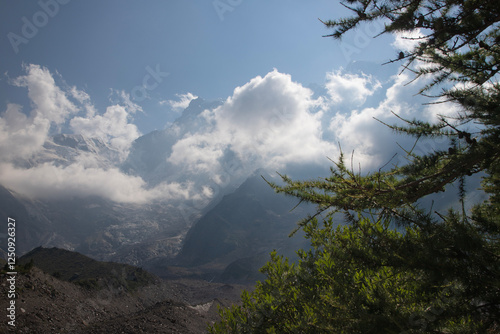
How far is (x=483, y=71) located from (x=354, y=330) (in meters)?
4.59

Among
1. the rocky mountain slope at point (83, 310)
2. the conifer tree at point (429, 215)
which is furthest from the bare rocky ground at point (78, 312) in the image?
the conifer tree at point (429, 215)

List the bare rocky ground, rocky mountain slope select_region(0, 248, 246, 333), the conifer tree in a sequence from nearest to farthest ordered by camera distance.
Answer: the conifer tree, the bare rocky ground, rocky mountain slope select_region(0, 248, 246, 333)

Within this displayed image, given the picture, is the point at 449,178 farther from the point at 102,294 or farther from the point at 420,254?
the point at 102,294

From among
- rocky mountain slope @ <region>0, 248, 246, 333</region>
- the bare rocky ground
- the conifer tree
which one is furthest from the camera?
rocky mountain slope @ <region>0, 248, 246, 333</region>

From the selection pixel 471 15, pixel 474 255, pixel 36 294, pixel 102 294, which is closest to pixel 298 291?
pixel 474 255

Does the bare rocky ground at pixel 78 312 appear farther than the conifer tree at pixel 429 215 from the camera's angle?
Yes

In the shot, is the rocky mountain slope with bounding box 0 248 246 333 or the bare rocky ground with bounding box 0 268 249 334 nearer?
the bare rocky ground with bounding box 0 268 249 334

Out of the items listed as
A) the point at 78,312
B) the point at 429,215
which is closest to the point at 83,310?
the point at 78,312

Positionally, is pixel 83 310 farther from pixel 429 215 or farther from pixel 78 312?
pixel 429 215

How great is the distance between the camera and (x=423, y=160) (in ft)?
12.8

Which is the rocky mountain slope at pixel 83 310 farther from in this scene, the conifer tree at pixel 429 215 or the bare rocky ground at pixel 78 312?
the conifer tree at pixel 429 215

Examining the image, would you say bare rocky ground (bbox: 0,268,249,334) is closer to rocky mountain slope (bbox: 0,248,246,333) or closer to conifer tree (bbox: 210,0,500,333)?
rocky mountain slope (bbox: 0,248,246,333)

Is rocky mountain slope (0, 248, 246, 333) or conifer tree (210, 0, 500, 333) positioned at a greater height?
conifer tree (210, 0, 500, 333)

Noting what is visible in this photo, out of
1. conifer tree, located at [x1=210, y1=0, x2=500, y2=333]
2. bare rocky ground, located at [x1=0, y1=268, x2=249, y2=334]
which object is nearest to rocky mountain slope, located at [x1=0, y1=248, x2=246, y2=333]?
bare rocky ground, located at [x1=0, y1=268, x2=249, y2=334]
